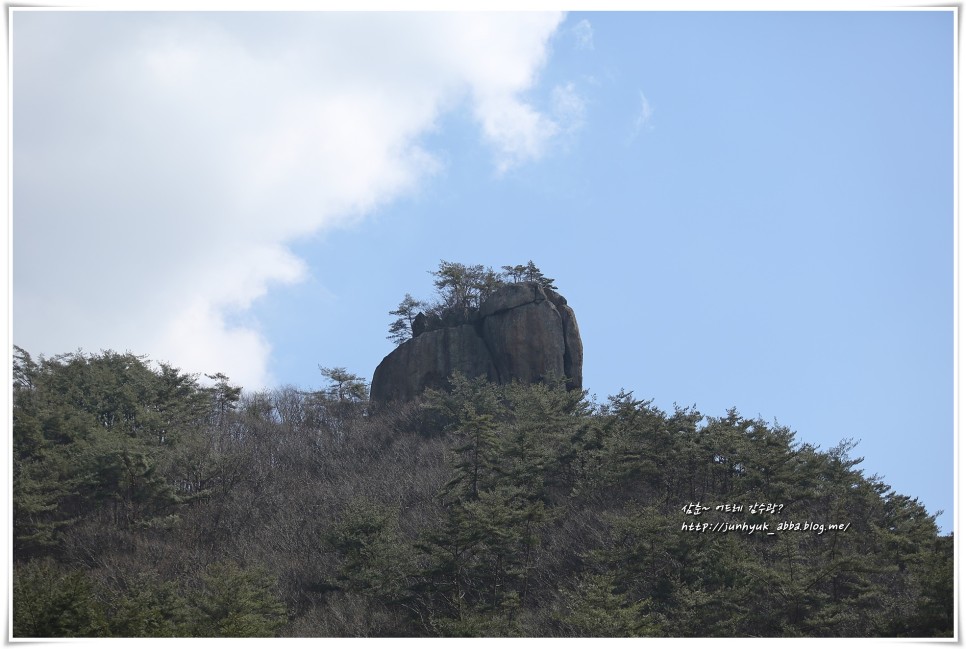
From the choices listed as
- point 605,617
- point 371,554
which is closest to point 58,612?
point 371,554

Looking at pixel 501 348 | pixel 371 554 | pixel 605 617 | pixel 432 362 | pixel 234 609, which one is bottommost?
pixel 234 609

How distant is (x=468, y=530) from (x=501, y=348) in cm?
1949

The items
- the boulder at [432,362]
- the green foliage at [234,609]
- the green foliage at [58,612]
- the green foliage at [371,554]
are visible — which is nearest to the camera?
the green foliage at [58,612]

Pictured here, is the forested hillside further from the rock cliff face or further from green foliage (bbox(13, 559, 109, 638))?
the rock cliff face

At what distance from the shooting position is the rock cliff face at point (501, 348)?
39.7 meters

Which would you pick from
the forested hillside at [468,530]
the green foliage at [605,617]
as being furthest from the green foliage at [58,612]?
the green foliage at [605,617]

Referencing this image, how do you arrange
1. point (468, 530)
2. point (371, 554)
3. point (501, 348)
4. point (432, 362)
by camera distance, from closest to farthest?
1. point (468, 530)
2. point (371, 554)
3. point (501, 348)
4. point (432, 362)

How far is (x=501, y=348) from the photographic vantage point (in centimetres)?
4041

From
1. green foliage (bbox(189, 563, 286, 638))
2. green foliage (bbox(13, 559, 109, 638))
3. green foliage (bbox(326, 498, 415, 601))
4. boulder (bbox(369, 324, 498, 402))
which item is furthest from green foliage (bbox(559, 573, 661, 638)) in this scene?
boulder (bbox(369, 324, 498, 402))

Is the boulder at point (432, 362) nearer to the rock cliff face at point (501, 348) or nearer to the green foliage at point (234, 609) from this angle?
the rock cliff face at point (501, 348)

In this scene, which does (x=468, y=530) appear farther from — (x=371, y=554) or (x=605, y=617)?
(x=605, y=617)

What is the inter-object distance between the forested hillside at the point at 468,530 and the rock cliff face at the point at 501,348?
386 centimetres

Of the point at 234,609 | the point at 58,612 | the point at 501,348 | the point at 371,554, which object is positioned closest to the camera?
the point at 58,612

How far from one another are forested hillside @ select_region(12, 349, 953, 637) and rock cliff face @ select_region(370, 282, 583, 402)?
386 cm
